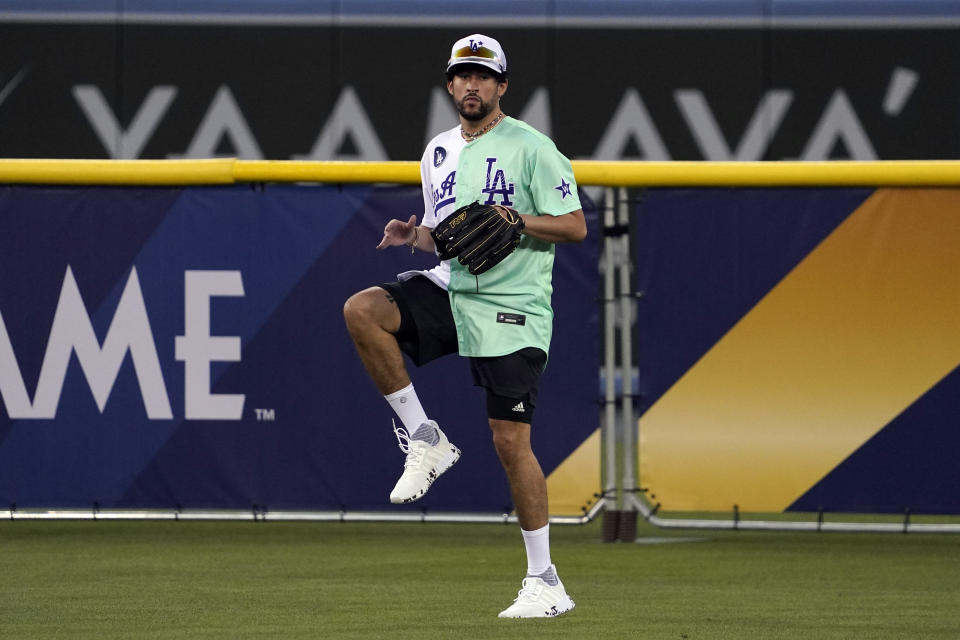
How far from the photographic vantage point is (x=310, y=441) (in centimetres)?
923

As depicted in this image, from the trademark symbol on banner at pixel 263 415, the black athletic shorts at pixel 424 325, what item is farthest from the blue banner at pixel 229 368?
the black athletic shorts at pixel 424 325

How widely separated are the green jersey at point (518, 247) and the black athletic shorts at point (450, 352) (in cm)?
6

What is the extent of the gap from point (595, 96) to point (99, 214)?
9.69 metres

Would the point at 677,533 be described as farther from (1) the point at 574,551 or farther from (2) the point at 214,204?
(2) the point at 214,204

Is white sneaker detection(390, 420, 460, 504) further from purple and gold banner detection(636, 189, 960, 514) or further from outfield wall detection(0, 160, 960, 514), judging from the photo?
purple and gold banner detection(636, 189, 960, 514)

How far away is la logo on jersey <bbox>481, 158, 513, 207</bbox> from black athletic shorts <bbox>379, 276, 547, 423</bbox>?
0.48 m

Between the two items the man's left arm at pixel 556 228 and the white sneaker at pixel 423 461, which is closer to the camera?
the man's left arm at pixel 556 228

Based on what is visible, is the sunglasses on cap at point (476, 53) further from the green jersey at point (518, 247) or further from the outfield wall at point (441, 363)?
the outfield wall at point (441, 363)

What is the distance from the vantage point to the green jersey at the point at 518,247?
6355mm

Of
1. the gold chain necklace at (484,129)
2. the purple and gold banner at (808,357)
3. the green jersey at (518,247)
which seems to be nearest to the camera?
the green jersey at (518,247)

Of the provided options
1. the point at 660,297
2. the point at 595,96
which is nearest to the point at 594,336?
the point at 660,297

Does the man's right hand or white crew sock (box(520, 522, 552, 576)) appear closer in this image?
white crew sock (box(520, 522, 552, 576))

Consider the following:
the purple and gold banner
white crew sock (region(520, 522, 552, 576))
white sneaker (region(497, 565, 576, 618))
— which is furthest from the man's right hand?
the purple and gold banner

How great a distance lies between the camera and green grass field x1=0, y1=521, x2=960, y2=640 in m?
5.95
